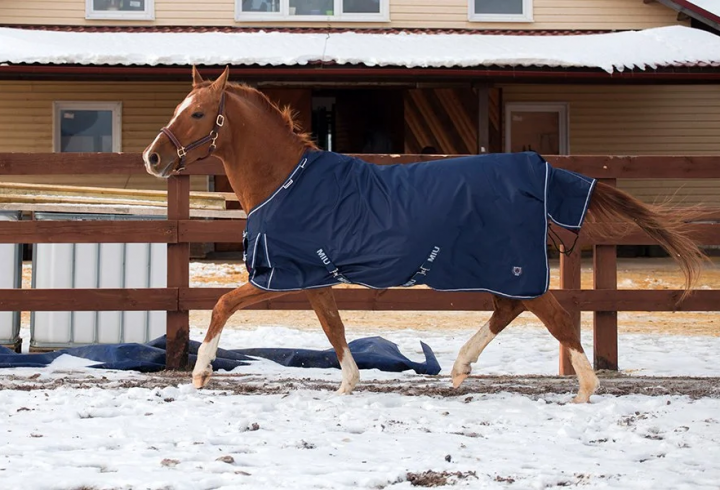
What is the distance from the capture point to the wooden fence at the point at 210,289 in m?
6.54

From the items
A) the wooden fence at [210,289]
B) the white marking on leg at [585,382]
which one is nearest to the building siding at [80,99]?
the wooden fence at [210,289]

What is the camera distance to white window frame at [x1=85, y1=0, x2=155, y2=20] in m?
17.9

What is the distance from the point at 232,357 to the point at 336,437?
2.72 m

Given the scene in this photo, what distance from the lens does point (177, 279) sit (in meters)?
6.66

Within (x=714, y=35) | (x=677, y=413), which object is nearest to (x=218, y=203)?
(x=677, y=413)

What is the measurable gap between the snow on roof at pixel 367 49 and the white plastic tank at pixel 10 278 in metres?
7.54

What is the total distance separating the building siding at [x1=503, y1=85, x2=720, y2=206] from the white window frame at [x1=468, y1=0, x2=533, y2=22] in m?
1.29

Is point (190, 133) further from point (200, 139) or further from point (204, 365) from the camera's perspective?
point (204, 365)

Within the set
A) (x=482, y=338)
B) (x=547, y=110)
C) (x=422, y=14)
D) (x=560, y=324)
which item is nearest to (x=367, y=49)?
(x=422, y=14)

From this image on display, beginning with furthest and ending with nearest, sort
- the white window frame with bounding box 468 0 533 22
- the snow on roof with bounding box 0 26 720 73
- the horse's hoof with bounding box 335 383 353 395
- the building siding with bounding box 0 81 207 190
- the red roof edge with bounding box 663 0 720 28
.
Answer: the white window frame with bounding box 468 0 533 22
the red roof edge with bounding box 663 0 720 28
the building siding with bounding box 0 81 207 190
the snow on roof with bounding box 0 26 720 73
the horse's hoof with bounding box 335 383 353 395

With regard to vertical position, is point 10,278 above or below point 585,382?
above

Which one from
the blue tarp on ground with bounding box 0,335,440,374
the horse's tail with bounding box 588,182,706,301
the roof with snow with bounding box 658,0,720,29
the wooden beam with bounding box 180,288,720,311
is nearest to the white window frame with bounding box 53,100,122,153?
the roof with snow with bounding box 658,0,720,29

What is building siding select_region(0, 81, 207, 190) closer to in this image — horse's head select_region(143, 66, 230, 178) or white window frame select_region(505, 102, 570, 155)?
white window frame select_region(505, 102, 570, 155)

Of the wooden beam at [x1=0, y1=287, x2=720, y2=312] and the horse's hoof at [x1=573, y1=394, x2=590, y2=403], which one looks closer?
the horse's hoof at [x1=573, y1=394, x2=590, y2=403]
